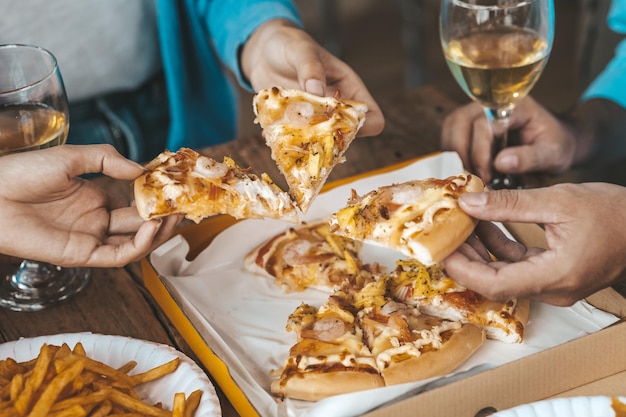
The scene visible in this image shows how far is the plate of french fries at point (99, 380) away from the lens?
1502 millimetres

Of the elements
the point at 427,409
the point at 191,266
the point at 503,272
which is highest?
the point at 503,272

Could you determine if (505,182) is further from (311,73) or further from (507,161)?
(311,73)

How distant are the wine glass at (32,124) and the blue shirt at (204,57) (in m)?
0.86

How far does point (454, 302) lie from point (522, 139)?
921 millimetres

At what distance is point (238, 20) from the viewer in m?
2.82

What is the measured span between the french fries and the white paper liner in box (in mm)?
231

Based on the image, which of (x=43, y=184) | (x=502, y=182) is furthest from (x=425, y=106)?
(x=43, y=184)

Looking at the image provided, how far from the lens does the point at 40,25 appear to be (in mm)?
2789

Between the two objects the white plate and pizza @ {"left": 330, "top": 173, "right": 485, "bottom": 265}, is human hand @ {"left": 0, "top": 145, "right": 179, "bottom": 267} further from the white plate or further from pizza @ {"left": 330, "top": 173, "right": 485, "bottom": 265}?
the white plate

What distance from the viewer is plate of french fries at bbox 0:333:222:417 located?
150 cm

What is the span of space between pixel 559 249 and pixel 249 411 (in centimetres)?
74

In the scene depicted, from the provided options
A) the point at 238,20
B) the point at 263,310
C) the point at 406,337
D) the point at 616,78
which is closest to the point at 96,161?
the point at 263,310

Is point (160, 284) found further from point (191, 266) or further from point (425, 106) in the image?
point (425, 106)

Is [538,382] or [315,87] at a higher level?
[315,87]
